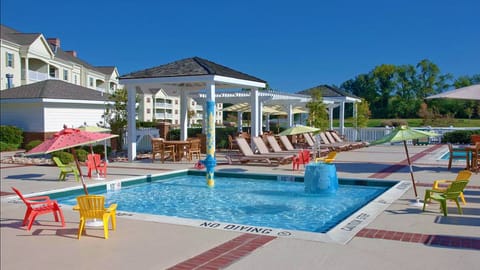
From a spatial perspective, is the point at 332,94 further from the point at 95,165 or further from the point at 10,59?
the point at 10,59

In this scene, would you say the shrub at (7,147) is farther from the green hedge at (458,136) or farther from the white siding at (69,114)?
the green hedge at (458,136)

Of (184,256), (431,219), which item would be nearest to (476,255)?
(431,219)

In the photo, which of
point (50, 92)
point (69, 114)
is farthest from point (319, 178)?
point (69, 114)

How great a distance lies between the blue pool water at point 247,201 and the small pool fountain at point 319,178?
0.18 meters

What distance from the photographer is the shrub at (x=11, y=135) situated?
984 inches

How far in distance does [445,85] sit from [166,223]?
75.6 metres

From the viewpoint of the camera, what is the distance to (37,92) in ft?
84.3

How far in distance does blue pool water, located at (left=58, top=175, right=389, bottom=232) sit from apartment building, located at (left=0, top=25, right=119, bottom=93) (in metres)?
23.6

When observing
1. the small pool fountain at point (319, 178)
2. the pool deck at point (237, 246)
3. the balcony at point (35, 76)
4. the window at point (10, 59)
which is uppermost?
the window at point (10, 59)

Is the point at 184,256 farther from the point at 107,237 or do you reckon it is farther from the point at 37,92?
the point at 37,92

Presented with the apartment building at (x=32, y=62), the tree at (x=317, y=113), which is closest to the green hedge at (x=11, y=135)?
the apartment building at (x=32, y=62)

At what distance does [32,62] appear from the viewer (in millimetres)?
40562

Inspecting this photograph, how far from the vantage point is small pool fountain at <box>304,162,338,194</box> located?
1097 centimetres

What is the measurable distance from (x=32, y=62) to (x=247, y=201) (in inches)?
1431
